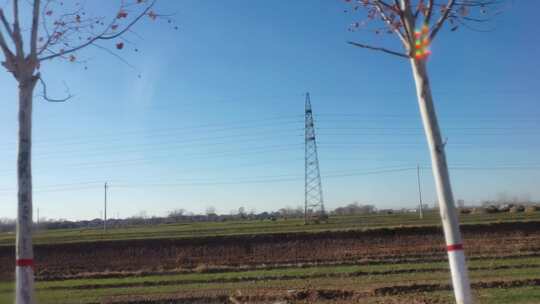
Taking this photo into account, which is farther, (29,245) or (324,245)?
(324,245)

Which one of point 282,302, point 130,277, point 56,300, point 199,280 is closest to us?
point 282,302

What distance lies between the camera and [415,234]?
35.7m

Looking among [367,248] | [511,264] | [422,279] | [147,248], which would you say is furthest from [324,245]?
[422,279]

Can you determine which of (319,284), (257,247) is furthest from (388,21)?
(257,247)

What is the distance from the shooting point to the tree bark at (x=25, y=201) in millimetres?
7809

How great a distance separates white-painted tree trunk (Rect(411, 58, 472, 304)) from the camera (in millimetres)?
6895

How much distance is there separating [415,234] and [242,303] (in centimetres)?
2426

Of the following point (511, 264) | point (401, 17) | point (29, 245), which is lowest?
point (511, 264)

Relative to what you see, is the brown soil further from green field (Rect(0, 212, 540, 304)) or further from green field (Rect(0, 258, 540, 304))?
green field (Rect(0, 258, 540, 304))

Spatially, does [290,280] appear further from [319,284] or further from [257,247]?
[257,247]

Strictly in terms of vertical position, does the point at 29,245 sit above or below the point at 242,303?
above

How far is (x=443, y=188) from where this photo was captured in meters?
7.21

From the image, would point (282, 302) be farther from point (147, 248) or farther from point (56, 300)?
point (147, 248)

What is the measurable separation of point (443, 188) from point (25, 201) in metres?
6.47
